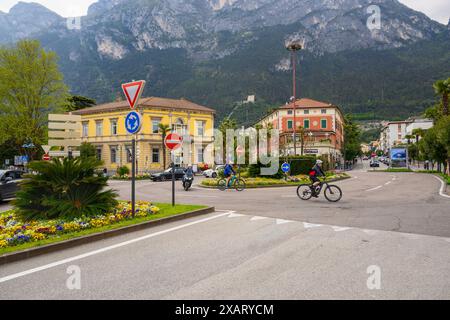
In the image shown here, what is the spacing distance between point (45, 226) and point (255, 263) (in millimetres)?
5008

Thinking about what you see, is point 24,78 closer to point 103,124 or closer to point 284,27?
point 103,124

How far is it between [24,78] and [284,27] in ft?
563

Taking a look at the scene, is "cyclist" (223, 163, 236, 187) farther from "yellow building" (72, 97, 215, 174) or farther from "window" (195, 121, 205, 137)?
"window" (195, 121, 205, 137)

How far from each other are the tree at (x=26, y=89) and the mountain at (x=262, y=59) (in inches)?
3090

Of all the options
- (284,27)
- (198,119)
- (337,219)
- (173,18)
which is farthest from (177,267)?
(173,18)

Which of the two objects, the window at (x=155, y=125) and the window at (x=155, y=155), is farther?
the window at (x=155, y=155)

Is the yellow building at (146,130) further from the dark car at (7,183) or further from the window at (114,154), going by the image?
the dark car at (7,183)

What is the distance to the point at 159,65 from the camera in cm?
15375

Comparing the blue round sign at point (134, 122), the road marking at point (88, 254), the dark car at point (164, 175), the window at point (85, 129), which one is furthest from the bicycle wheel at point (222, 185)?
the window at point (85, 129)

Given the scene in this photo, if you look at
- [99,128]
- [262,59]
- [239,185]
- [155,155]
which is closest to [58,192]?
[239,185]

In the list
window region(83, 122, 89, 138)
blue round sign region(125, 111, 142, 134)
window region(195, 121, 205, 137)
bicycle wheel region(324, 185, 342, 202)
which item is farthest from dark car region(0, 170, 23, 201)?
window region(83, 122, 89, 138)

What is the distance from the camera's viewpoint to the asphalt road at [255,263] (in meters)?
4.22

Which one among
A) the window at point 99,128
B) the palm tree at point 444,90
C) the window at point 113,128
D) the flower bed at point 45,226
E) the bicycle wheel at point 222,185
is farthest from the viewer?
the window at point 99,128

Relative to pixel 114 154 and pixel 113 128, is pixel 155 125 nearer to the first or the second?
pixel 113 128
